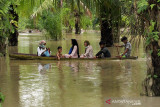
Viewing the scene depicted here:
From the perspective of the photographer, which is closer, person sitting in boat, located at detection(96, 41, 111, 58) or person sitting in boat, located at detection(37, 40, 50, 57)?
person sitting in boat, located at detection(96, 41, 111, 58)

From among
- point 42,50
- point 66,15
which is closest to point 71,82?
point 42,50

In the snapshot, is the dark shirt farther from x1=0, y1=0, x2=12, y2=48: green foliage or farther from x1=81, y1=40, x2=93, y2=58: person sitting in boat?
x1=0, y1=0, x2=12, y2=48: green foliage

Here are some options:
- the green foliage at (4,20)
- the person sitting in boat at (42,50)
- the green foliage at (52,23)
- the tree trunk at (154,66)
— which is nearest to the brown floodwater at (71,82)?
the tree trunk at (154,66)

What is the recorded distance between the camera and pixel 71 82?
1173 cm

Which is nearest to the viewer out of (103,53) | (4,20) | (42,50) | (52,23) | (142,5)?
(142,5)

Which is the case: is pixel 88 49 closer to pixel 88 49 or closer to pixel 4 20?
pixel 88 49

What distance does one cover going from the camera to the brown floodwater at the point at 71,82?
8891 mm

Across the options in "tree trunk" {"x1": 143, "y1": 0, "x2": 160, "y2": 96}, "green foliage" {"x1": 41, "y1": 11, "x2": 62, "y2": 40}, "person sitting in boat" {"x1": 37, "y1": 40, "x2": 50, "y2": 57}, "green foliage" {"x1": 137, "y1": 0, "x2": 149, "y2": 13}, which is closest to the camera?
"green foliage" {"x1": 137, "y1": 0, "x2": 149, "y2": 13}

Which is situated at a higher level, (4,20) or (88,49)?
(4,20)

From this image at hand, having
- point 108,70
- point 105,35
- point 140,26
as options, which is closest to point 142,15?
point 140,26

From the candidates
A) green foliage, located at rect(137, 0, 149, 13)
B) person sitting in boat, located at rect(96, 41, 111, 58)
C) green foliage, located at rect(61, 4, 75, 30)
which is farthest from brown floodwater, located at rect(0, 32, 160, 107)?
green foliage, located at rect(61, 4, 75, 30)

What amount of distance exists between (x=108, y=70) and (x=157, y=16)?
647 centimetres

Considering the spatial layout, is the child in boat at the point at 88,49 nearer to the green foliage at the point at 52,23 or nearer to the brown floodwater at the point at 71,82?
the brown floodwater at the point at 71,82

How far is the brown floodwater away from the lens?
29.2 ft
